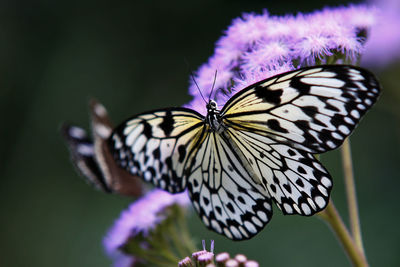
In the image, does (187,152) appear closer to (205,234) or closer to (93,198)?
(205,234)

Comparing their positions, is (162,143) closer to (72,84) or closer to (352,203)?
(352,203)

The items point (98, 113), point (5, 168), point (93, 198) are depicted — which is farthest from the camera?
point (5, 168)

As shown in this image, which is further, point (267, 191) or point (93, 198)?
point (93, 198)

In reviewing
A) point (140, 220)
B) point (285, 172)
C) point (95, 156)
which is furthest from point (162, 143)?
point (95, 156)

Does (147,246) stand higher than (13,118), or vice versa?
(13,118)

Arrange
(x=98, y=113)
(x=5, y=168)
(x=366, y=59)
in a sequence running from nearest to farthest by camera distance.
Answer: (x=98, y=113) → (x=366, y=59) → (x=5, y=168)

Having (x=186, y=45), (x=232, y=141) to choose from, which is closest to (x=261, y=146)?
(x=232, y=141)

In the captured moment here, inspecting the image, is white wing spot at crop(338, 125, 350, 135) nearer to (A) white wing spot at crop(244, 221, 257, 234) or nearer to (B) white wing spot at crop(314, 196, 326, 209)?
(B) white wing spot at crop(314, 196, 326, 209)
